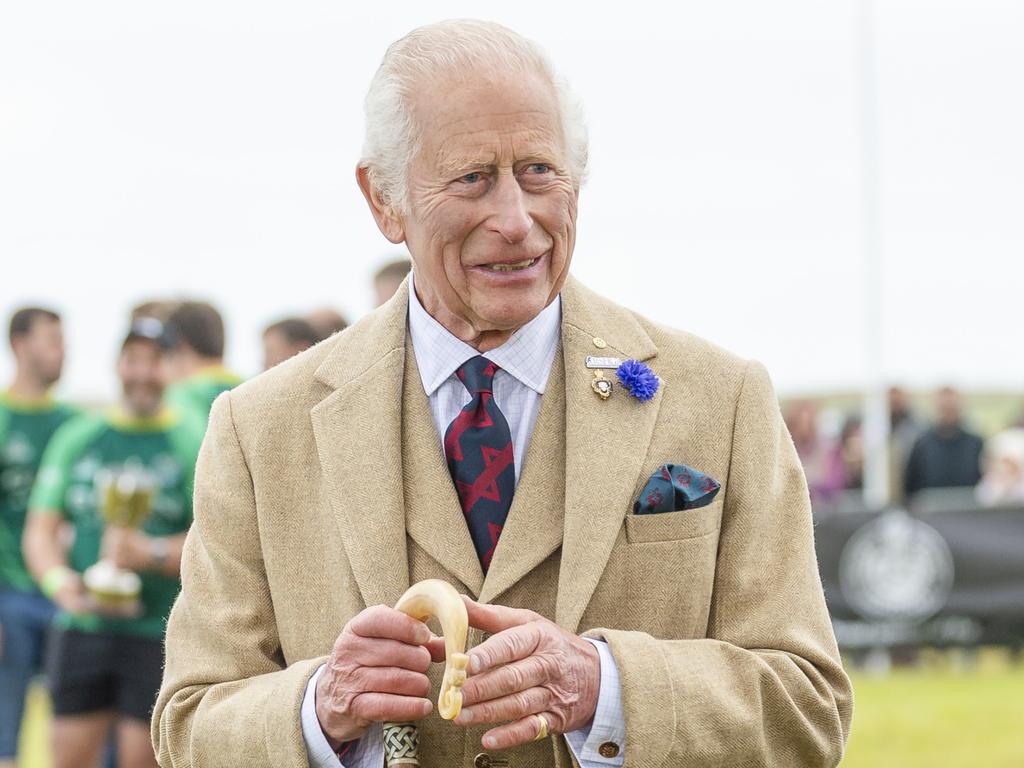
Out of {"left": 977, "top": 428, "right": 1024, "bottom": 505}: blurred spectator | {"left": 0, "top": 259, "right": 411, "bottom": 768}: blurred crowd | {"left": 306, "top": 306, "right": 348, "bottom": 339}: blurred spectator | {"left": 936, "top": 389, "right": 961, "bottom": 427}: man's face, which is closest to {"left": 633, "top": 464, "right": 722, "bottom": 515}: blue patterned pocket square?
{"left": 0, "top": 259, "right": 411, "bottom": 768}: blurred crowd

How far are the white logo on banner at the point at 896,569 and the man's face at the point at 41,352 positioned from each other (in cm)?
667

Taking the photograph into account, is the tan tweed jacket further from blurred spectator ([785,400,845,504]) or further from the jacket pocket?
blurred spectator ([785,400,845,504])

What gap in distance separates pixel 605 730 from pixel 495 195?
34.3 inches

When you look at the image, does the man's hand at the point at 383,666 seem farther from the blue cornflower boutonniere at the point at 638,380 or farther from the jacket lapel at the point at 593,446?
the blue cornflower boutonniere at the point at 638,380

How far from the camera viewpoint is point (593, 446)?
9.27 feet

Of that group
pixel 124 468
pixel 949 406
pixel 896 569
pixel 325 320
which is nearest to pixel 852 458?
pixel 949 406

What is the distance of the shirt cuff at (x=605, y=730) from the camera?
2623 millimetres

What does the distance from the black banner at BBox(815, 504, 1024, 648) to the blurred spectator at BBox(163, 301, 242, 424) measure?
6593 millimetres

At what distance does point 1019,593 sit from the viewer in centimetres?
1284

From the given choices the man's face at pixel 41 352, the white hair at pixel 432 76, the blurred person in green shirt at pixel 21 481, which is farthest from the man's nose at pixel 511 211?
the man's face at pixel 41 352

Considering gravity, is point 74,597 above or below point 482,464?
below

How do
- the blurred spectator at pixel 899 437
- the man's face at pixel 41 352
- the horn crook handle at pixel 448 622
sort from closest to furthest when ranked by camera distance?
the horn crook handle at pixel 448 622
the man's face at pixel 41 352
the blurred spectator at pixel 899 437

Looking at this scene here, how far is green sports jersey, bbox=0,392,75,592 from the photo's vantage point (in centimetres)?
821

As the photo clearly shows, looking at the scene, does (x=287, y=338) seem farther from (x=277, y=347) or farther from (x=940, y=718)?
(x=940, y=718)
